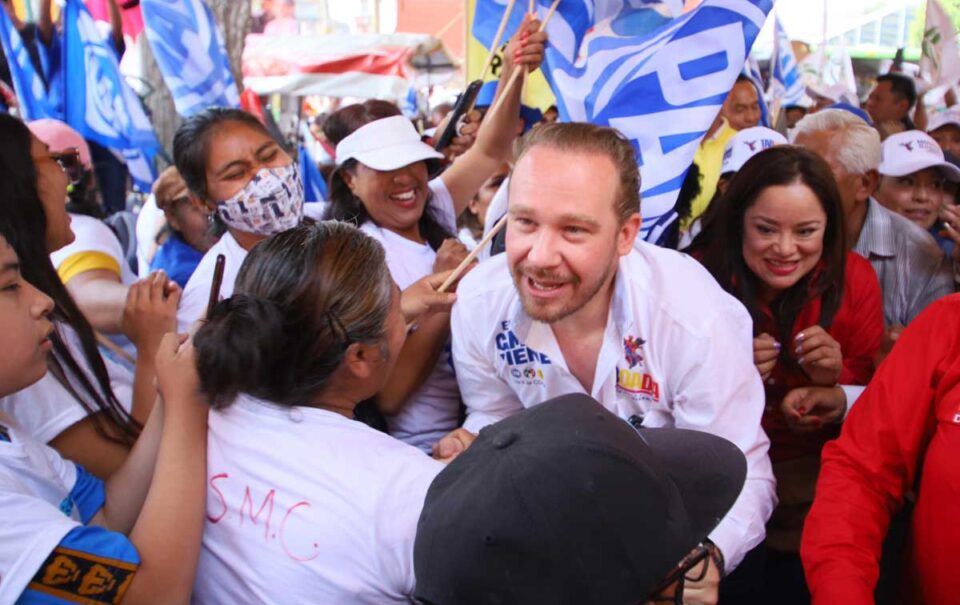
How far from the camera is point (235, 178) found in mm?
2822

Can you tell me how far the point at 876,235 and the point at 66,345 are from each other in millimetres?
3135

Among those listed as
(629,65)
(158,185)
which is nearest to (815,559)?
(629,65)

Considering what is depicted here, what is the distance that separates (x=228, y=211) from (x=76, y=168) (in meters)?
1.76

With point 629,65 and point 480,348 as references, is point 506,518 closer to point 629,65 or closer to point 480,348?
point 480,348

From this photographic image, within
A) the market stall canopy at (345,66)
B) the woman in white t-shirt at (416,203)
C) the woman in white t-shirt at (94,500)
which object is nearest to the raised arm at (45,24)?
the woman in white t-shirt at (416,203)

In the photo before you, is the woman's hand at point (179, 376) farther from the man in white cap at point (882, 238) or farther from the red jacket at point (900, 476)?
the man in white cap at point (882, 238)

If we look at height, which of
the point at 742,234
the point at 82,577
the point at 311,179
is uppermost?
the point at 742,234

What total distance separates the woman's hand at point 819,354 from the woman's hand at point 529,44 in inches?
60.0

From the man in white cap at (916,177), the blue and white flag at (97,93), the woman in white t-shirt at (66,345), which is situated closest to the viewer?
the woman in white t-shirt at (66,345)

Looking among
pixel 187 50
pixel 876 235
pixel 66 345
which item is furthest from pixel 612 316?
pixel 187 50

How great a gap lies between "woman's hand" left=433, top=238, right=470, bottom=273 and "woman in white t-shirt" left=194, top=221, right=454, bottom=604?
98 centimetres

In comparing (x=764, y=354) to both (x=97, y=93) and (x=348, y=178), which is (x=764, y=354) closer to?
(x=348, y=178)

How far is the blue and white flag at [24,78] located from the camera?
16.3 ft

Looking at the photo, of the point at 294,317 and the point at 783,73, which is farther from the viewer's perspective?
the point at 783,73
